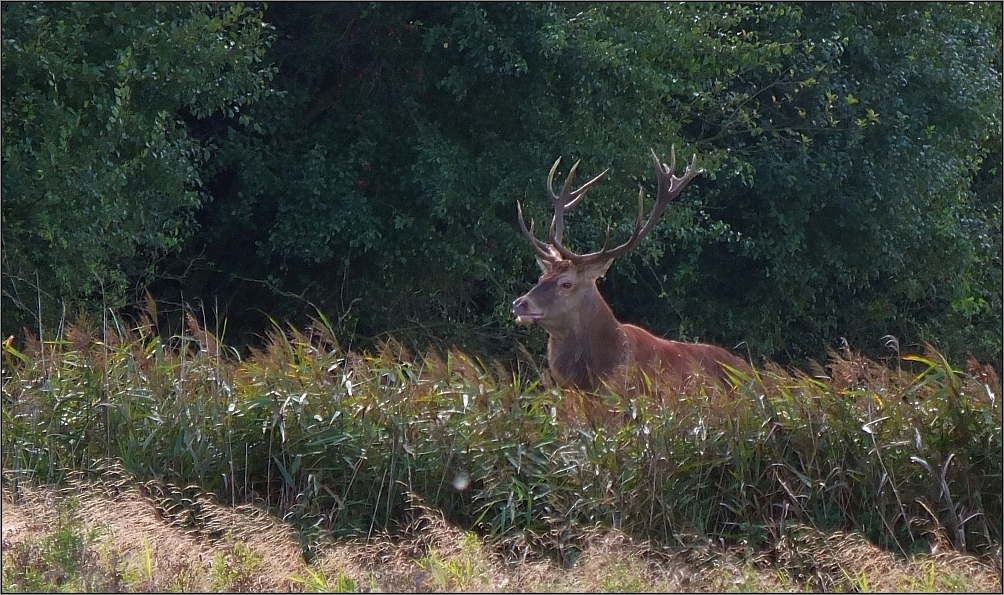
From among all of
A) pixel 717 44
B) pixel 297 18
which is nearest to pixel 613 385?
pixel 717 44

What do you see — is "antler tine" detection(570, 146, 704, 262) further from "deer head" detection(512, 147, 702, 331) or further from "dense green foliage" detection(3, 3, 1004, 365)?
"dense green foliage" detection(3, 3, 1004, 365)

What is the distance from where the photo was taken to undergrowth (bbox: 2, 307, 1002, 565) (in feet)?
17.3

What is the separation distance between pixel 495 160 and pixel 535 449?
552cm

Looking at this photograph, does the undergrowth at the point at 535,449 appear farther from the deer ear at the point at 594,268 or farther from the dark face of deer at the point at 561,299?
the deer ear at the point at 594,268

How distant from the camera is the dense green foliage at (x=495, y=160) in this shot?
8.85 metres

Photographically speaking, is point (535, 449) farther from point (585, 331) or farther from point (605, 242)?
point (605, 242)

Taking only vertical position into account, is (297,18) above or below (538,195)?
above

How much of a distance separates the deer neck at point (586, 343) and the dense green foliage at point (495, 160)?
7.30ft

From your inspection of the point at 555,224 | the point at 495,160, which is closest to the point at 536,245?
the point at 555,224

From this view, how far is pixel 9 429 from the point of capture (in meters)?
6.08

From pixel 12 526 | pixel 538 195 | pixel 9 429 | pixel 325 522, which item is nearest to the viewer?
pixel 12 526

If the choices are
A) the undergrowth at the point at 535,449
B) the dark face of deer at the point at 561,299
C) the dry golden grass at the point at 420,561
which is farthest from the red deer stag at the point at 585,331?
the dry golden grass at the point at 420,561

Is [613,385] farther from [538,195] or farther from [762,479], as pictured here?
[538,195]

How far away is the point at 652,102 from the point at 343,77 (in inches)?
108
